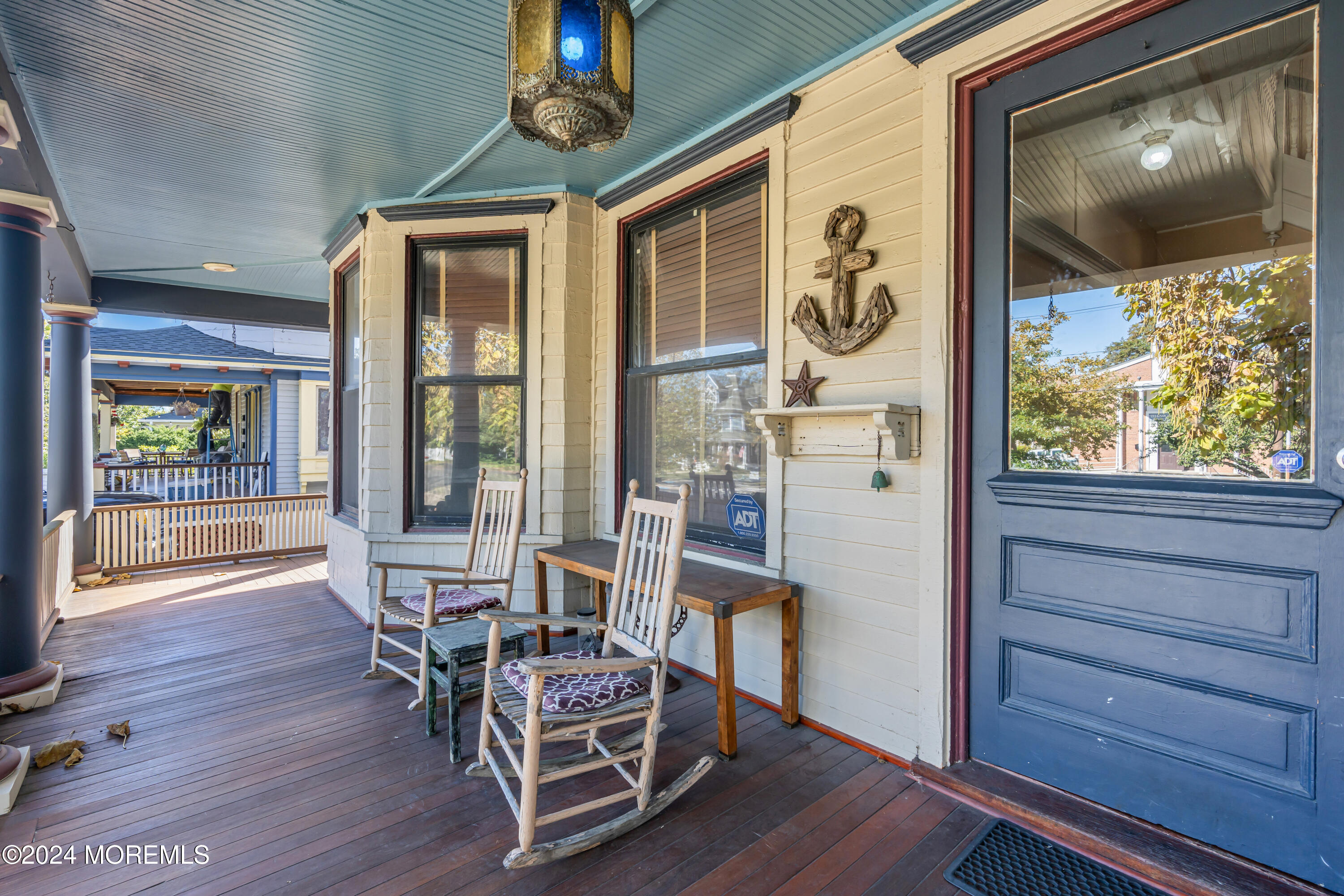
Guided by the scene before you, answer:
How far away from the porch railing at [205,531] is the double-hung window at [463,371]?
2.83 metres

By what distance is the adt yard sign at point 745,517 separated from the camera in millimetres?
3037

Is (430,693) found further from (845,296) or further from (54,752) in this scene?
(845,296)

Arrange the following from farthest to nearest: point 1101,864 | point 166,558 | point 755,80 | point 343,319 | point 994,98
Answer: point 166,558
point 343,319
point 755,80
point 994,98
point 1101,864

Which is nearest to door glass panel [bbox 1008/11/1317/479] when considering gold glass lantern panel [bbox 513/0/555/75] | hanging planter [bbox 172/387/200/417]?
gold glass lantern panel [bbox 513/0/555/75]

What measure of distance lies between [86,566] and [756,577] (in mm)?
6188

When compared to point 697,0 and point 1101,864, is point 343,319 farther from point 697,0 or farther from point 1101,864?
point 1101,864

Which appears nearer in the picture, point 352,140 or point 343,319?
point 352,140

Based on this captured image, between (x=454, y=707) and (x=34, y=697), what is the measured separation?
7.38 ft

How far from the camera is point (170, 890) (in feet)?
5.61

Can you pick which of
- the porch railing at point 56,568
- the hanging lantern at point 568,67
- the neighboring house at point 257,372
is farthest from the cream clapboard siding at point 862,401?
the neighboring house at point 257,372

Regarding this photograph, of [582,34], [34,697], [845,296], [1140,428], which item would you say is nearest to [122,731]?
[34,697]

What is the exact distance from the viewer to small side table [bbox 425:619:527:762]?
238cm

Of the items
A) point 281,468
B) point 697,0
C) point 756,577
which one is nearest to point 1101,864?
point 756,577

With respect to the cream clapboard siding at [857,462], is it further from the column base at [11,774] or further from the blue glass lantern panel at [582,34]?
the column base at [11,774]
